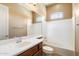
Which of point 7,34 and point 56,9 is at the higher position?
point 56,9

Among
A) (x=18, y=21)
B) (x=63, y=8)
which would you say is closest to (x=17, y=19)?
(x=18, y=21)

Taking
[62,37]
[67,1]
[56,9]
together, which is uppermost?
[67,1]

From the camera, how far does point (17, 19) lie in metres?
1.40

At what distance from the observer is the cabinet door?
1293mm

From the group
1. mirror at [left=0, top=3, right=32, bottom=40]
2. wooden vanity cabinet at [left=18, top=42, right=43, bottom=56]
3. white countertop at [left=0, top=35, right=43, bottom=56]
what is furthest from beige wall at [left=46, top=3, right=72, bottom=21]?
wooden vanity cabinet at [left=18, top=42, right=43, bottom=56]

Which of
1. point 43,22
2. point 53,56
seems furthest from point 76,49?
point 43,22

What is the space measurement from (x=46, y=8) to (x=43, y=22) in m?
0.23

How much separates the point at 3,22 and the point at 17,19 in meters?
0.21

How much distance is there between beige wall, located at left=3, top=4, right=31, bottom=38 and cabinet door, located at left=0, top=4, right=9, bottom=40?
0.19 feet

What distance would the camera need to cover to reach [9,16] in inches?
52.9

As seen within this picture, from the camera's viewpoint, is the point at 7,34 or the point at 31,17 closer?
the point at 7,34

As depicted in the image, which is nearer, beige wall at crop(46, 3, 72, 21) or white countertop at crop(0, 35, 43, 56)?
white countertop at crop(0, 35, 43, 56)

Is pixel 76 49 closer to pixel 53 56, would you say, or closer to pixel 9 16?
pixel 53 56

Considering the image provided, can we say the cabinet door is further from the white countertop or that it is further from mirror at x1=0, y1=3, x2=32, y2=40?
the white countertop
